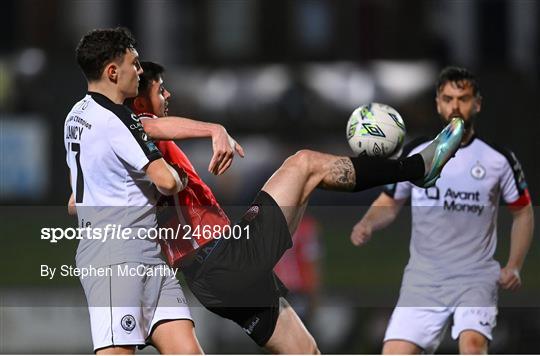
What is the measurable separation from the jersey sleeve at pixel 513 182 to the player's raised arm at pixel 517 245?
2.2 inches

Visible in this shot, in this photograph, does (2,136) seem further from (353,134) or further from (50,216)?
(353,134)

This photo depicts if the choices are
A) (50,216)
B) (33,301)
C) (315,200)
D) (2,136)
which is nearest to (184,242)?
(33,301)

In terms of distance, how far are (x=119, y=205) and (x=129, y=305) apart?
0.47 meters

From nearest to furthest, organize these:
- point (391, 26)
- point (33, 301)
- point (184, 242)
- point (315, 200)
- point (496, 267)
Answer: point (184, 242) < point (496, 267) < point (33, 301) < point (315, 200) < point (391, 26)

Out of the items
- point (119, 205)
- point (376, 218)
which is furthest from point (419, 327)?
point (119, 205)

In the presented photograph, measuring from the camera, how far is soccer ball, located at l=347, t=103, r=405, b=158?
20.8 feet

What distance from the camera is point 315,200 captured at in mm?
16359

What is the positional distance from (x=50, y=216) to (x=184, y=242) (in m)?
11.8

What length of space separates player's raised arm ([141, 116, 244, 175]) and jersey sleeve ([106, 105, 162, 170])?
13 centimetres

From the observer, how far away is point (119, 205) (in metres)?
5.55

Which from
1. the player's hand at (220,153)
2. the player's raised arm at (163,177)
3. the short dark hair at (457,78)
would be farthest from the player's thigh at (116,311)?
the short dark hair at (457,78)

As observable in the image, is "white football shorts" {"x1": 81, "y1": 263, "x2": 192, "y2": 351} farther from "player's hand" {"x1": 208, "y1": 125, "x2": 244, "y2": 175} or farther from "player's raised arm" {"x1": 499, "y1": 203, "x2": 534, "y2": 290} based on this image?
"player's raised arm" {"x1": 499, "y1": 203, "x2": 534, "y2": 290}

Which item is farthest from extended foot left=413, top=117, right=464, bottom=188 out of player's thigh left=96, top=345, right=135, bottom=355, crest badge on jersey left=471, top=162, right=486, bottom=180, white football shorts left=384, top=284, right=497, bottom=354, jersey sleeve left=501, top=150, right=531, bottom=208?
player's thigh left=96, top=345, right=135, bottom=355

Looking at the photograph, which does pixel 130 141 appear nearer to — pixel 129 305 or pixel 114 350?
pixel 129 305
